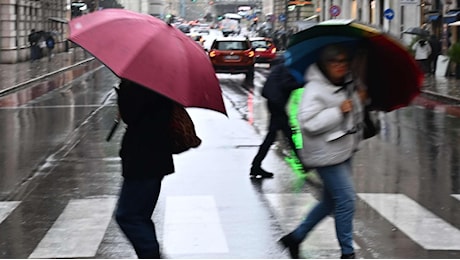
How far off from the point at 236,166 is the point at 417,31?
75.6ft

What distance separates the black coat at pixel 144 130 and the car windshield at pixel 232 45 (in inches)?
1079

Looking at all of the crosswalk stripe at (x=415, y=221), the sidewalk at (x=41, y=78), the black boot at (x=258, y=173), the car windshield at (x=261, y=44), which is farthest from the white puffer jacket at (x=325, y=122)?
the car windshield at (x=261, y=44)

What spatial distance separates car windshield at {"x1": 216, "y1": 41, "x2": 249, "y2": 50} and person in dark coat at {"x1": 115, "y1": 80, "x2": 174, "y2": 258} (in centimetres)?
2739

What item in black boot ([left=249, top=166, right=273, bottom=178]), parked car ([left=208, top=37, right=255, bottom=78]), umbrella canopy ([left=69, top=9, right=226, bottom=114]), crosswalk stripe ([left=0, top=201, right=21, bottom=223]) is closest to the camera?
umbrella canopy ([left=69, top=9, right=226, bottom=114])

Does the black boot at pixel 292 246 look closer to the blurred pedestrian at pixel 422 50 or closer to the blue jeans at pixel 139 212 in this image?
the blue jeans at pixel 139 212

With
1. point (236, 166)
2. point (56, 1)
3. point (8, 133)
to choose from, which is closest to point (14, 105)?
point (8, 133)

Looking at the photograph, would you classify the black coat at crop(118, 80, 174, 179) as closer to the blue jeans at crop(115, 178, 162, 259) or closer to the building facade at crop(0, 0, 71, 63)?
A: the blue jeans at crop(115, 178, 162, 259)

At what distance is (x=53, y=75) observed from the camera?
34625 mm

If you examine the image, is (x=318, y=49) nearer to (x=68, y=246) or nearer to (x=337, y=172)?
(x=337, y=172)

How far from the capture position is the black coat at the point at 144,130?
199 inches

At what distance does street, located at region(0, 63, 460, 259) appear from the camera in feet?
22.5

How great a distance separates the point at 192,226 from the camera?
7.64 metres

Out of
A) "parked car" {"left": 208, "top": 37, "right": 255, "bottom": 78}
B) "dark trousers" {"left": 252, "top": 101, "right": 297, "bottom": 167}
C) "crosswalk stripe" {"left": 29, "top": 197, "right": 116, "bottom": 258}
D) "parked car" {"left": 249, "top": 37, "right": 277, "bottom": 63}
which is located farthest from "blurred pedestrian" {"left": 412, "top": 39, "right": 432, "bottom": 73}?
"crosswalk stripe" {"left": 29, "top": 197, "right": 116, "bottom": 258}

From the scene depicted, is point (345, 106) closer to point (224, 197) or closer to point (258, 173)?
point (224, 197)
